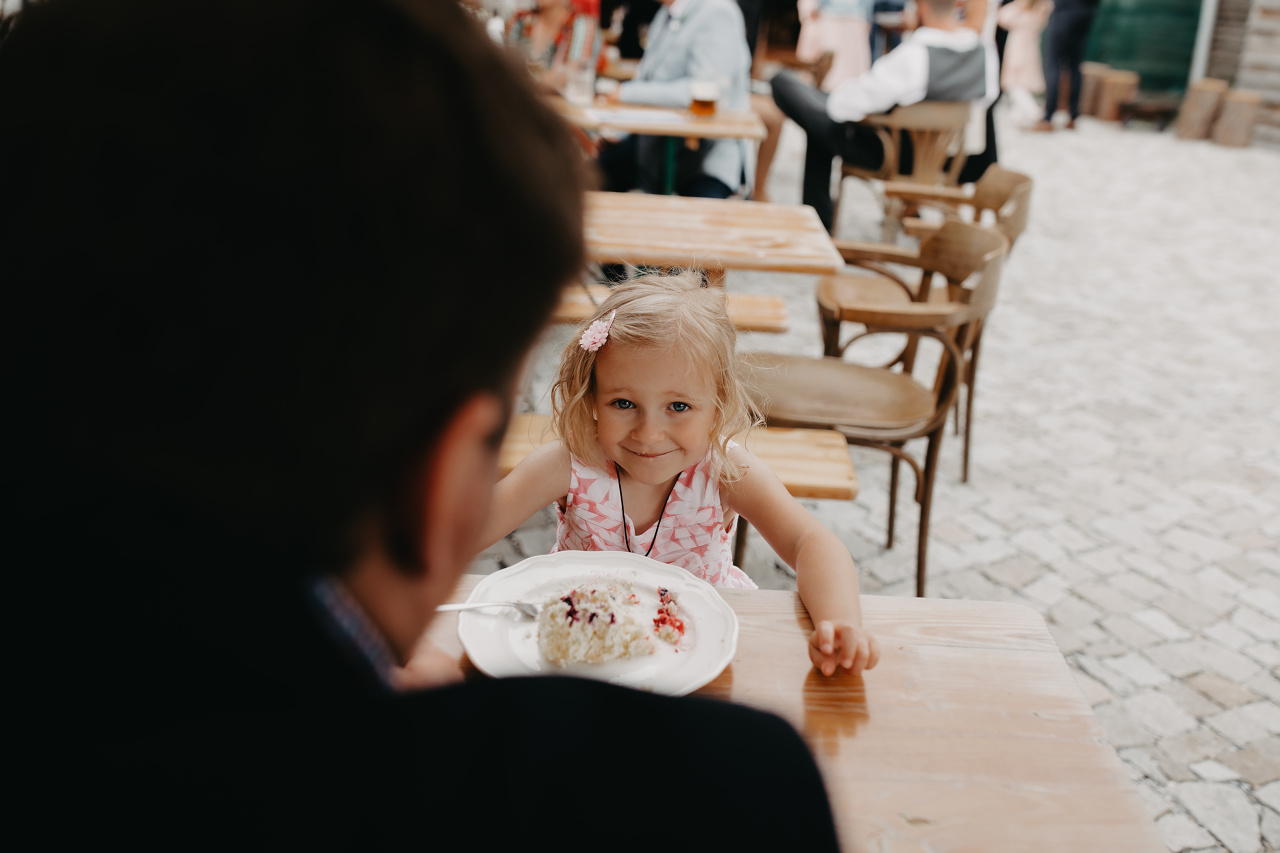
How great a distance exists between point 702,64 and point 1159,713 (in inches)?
157

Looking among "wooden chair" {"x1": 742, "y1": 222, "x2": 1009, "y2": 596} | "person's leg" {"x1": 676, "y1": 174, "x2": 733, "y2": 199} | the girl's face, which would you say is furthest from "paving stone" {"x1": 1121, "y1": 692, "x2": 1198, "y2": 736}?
"person's leg" {"x1": 676, "y1": 174, "x2": 733, "y2": 199}

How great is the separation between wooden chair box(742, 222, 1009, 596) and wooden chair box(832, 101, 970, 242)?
2656mm

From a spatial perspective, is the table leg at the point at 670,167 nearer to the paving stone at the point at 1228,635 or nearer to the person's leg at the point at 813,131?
the person's leg at the point at 813,131

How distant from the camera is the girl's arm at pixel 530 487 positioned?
1678 millimetres

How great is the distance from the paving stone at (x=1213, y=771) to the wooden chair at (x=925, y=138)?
3.99 meters

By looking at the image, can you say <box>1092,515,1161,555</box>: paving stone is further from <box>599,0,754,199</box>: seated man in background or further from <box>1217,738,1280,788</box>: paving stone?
<box>599,0,754,199</box>: seated man in background

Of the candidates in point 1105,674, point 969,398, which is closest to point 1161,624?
point 1105,674

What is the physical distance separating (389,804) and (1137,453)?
13.5ft

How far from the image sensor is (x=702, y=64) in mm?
5113

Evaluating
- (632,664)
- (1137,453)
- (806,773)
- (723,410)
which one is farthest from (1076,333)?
(806,773)

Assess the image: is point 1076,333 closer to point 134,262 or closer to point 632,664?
point 632,664

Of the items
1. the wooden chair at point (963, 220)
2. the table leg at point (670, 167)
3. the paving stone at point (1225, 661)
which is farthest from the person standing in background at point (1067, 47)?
the paving stone at point (1225, 661)

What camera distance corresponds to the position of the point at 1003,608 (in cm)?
130

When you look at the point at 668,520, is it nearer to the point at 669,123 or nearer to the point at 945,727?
the point at 945,727
